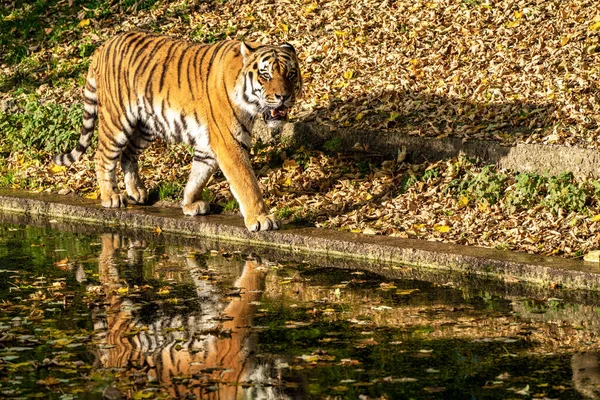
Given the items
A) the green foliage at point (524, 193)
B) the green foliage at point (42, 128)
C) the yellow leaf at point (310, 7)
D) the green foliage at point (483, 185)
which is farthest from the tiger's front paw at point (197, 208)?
the yellow leaf at point (310, 7)

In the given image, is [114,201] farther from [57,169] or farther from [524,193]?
[524,193]

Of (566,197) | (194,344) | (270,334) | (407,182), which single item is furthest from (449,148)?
(194,344)

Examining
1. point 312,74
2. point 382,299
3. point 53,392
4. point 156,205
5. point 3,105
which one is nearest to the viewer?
point 53,392

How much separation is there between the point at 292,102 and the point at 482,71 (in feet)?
7.97

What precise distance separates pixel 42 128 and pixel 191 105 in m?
3.06

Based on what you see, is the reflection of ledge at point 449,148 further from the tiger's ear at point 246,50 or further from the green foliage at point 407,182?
the tiger's ear at point 246,50

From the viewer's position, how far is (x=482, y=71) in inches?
424

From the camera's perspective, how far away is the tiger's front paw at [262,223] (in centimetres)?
886

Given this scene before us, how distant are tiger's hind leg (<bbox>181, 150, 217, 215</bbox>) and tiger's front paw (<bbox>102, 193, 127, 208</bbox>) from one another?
0.64m

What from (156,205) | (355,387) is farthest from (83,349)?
(156,205)

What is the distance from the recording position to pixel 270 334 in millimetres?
6246

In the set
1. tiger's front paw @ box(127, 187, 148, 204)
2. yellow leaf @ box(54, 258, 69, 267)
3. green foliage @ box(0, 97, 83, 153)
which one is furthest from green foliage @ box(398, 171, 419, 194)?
green foliage @ box(0, 97, 83, 153)

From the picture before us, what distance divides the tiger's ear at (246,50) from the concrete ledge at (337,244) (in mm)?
1283

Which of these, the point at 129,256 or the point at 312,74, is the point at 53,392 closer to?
the point at 129,256
